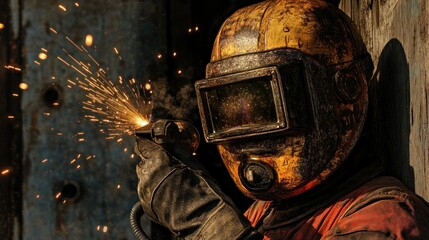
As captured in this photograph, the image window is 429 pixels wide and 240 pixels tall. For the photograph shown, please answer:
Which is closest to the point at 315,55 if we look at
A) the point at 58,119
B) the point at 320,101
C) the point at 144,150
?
the point at 320,101

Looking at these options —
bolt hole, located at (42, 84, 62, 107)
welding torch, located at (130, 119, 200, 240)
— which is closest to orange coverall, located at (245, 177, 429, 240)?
welding torch, located at (130, 119, 200, 240)

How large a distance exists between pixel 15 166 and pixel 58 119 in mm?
288

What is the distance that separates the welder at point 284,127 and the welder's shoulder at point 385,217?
0.39 ft

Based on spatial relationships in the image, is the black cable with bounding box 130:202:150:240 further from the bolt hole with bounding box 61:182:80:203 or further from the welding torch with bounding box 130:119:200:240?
the bolt hole with bounding box 61:182:80:203

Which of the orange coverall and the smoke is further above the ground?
the smoke

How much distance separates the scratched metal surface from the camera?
4.40 metres

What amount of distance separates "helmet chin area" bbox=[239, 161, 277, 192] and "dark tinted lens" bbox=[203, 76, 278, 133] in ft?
0.44

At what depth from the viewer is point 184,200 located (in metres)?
3.33

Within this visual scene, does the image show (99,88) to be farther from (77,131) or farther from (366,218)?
(366,218)

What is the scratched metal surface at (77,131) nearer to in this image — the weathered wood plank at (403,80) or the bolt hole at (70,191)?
the bolt hole at (70,191)

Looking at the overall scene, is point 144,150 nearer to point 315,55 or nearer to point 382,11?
point 315,55

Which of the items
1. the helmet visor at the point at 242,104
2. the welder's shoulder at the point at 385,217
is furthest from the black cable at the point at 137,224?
the welder's shoulder at the point at 385,217

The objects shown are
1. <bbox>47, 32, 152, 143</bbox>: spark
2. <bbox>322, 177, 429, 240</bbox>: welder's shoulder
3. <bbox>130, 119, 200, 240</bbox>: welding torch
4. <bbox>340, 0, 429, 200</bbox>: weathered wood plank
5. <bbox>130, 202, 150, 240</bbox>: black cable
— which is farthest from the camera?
<bbox>47, 32, 152, 143</bbox>: spark

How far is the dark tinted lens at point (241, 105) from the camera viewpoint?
129 inches
